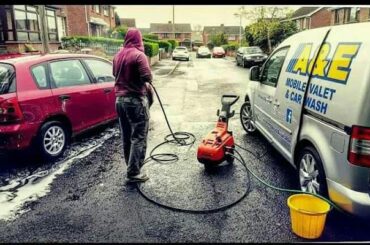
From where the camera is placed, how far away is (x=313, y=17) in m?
39.6

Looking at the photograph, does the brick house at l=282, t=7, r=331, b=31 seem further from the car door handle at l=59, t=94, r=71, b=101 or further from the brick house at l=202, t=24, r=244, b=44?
the brick house at l=202, t=24, r=244, b=44

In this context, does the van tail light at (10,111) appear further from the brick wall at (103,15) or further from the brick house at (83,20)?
the brick wall at (103,15)

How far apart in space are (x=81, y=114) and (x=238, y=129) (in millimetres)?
3188

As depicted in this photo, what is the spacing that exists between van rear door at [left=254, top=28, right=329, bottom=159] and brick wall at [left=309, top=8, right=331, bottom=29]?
3638cm

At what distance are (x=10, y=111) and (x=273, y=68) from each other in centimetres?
380

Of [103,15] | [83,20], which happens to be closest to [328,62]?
[83,20]

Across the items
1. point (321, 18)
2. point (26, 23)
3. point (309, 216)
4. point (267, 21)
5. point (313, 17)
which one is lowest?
point (309, 216)

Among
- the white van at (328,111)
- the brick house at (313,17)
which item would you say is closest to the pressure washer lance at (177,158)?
the white van at (328,111)

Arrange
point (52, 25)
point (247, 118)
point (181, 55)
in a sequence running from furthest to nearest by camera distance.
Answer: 1. point (181, 55)
2. point (52, 25)
3. point (247, 118)

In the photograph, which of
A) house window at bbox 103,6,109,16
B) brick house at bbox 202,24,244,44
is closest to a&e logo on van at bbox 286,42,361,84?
house window at bbox 103,6,109,16

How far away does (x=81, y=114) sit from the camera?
5848mm

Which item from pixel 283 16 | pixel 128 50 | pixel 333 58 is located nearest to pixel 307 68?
pixel 333 58

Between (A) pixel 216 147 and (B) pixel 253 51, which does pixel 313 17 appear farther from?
(A) pixel 216 147

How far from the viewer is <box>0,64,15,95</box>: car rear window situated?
4742 millimetres
